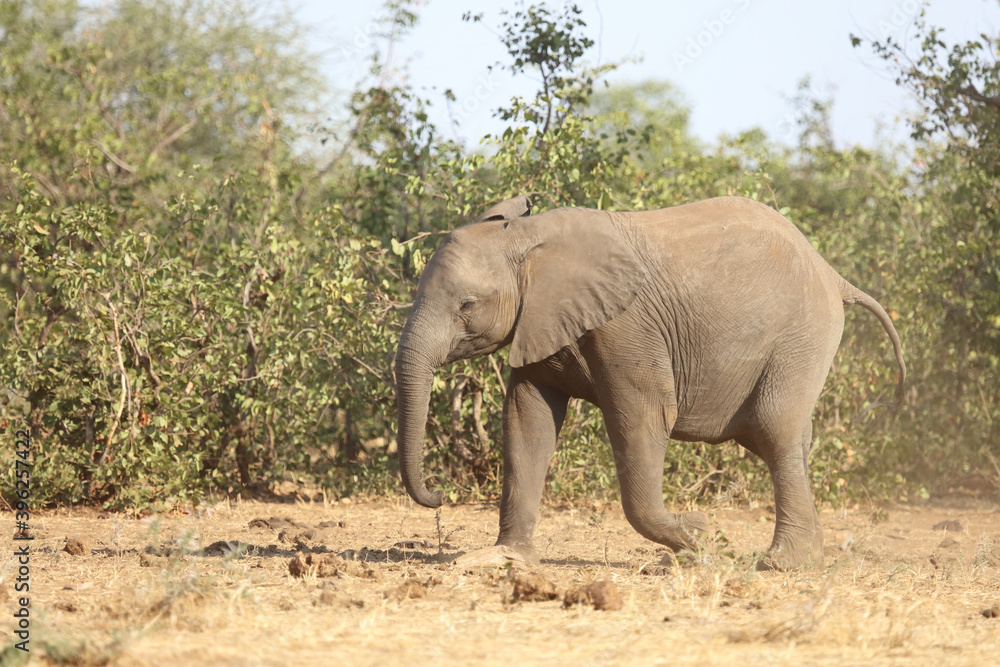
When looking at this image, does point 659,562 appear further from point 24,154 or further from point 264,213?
point 24,154

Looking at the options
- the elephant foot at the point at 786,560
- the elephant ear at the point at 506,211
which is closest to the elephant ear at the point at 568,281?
the elephant ear at the point at 506,211

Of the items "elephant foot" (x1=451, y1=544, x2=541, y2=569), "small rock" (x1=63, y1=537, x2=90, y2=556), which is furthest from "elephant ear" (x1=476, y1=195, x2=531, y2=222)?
"small rock" (x1=63, y1=537, x2=90, y2=556)

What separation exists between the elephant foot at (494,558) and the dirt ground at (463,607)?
0.16 feet

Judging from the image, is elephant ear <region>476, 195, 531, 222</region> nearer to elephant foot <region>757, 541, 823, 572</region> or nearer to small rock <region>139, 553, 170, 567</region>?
elephant foot <region>757, 541, 823, 572</region>

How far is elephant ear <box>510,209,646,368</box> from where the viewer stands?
5.79 meters

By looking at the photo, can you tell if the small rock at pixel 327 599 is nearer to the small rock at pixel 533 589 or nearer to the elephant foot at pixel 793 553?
the small rock at pixel 533 589

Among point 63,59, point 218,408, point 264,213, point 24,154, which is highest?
point 63,59

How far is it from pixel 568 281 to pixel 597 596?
1.77 meters

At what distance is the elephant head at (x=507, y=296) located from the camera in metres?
5.67

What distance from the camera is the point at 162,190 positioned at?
12.8 metres

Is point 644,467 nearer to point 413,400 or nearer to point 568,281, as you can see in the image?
point 568,281

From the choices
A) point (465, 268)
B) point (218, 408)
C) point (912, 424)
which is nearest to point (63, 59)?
point (218, 408)

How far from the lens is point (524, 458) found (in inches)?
240

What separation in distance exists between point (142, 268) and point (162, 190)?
4.58 m
